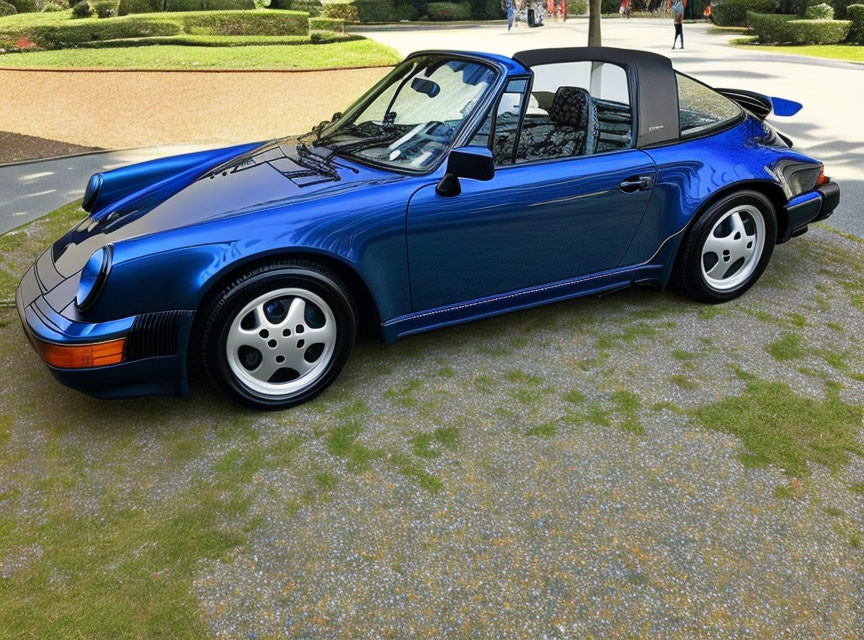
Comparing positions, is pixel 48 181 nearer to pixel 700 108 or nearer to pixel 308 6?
pixel 700 108

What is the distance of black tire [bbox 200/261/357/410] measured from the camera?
2.87 m

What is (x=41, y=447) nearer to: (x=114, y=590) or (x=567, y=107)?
(x=114, y=590)

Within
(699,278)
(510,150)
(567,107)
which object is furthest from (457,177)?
(699,278)

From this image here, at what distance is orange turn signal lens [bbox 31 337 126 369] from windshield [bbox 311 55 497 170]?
1.45m

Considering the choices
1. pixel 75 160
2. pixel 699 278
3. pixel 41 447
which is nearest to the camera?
pixel 41 447

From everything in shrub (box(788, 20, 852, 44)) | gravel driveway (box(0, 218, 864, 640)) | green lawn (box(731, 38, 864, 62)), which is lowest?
gravel driveway (box(0, 218, 864, 640))

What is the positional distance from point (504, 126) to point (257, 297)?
1430 millimetres

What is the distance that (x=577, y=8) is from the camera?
37625 millimetres

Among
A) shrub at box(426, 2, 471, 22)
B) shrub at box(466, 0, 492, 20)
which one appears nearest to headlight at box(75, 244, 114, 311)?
shrub at box(426, 2, 471, 22)

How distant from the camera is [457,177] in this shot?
317 centimetres

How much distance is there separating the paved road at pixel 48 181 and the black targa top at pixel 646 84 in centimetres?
425

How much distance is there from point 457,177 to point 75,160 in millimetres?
6172

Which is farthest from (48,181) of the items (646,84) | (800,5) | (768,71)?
(800,5)

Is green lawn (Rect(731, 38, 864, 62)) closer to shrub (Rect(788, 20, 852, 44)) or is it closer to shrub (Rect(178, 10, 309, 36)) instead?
shrub (Rect(788, 20, 852, 44))
